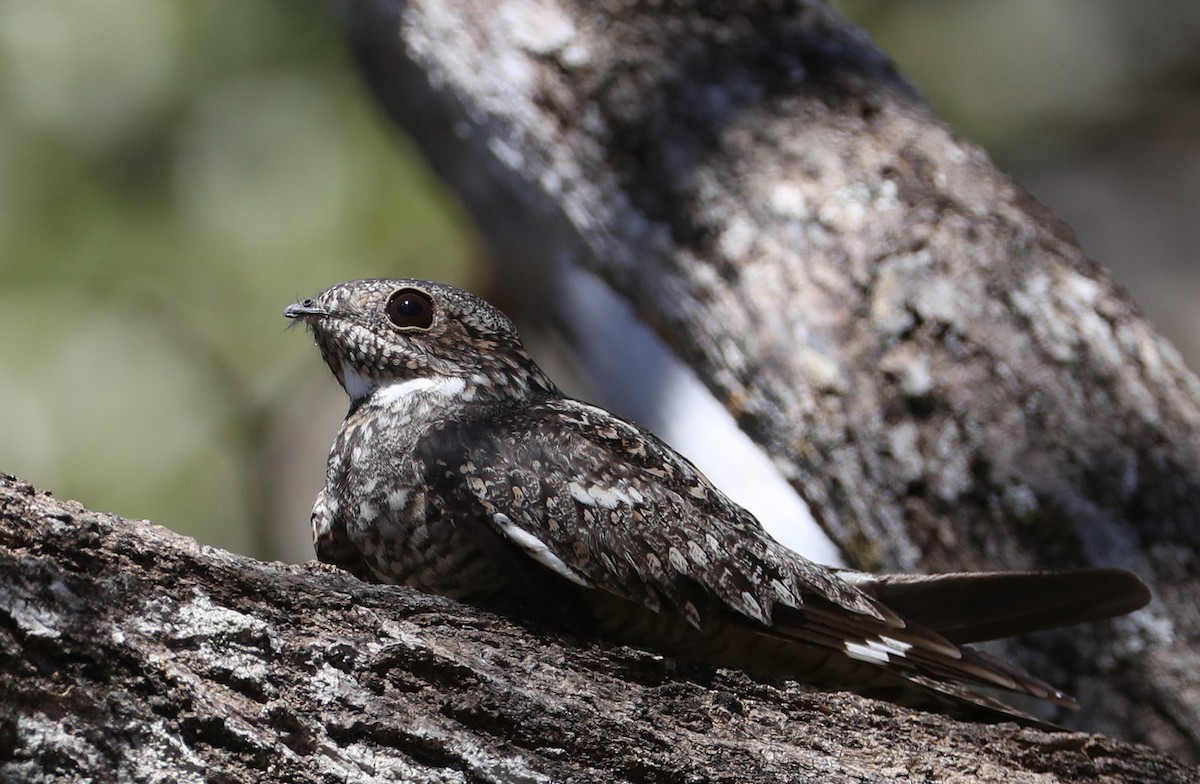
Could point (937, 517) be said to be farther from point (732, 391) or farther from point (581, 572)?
point (581, 572)

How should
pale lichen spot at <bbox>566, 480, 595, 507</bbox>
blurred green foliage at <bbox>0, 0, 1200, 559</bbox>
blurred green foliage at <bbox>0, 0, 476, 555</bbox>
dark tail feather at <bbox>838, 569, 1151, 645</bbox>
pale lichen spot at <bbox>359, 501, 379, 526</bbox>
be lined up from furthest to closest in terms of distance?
blurred green foliage at <bbox>0, 0, 476, 555</bbox> → blurred green foliage at <bbox>0, 0, 1200, 559</bbox> → dark tail feather at <bbox>838, 569, 1151, 645</bbox> → pale lichen spot at <bbox>359, 501, 379, 526</bbox> → pale lichen spot at <bbox>566, 480, 595, 507</bbox>

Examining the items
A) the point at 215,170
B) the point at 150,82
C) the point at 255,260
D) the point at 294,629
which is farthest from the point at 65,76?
the point at 294,629

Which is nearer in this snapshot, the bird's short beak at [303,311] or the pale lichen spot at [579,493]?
the pale lichen spot at [579,493]

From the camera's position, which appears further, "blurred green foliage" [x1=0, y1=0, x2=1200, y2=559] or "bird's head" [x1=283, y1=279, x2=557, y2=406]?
"blurred green foliage" [x1=0, y1=0, x2=1200, y2=559]

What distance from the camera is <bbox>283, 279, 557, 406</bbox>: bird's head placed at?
2.81 meters

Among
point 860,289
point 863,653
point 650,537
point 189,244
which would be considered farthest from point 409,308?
point 189,244

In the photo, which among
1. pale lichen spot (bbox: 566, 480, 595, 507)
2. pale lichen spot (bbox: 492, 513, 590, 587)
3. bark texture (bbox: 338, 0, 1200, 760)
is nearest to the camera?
pale lichen spot (bbox: 492, 513, 590, 587)

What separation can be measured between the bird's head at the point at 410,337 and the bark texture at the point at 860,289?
1.12m

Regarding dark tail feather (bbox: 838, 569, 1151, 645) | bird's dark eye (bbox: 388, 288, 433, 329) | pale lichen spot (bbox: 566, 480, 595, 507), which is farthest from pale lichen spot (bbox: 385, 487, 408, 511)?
dark tail feather (bbox: 838, 569, 1151, 645)

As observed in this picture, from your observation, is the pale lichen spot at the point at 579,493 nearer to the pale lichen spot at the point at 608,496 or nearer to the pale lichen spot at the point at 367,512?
the pale lichen spot at the point at 608,496

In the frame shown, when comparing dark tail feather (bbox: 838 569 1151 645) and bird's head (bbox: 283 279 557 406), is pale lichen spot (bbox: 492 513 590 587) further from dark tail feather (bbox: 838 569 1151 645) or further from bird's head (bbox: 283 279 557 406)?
dark tail feather (bbox: 838 569 1151 645)

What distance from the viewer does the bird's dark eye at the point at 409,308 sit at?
2.82 meters

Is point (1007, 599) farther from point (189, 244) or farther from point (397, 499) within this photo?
Result: point (189, 244)

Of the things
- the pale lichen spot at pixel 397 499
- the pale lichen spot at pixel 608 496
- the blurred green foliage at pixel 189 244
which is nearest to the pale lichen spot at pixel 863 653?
the pale lichen spot at pixel 608 496
